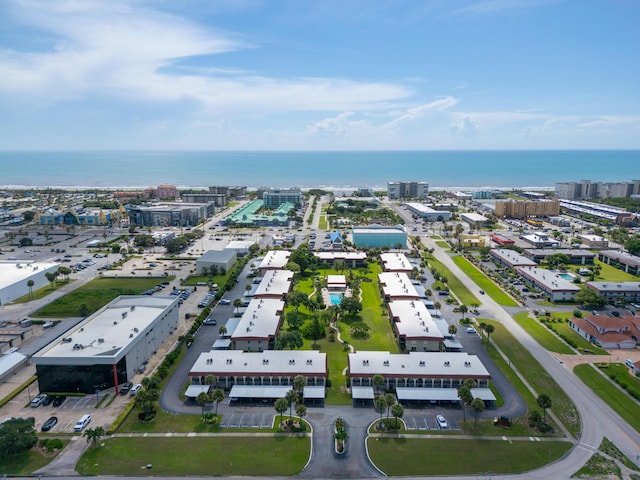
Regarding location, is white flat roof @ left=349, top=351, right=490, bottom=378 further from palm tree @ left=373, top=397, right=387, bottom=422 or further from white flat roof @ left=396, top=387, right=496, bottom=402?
palm tree @ left=373, top=397, right=387, bottom=422

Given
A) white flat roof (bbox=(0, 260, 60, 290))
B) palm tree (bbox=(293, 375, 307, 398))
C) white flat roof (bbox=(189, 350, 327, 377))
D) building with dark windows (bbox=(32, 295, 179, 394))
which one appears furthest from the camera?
white flat roof (bbox=(0, 260, 60, 290))

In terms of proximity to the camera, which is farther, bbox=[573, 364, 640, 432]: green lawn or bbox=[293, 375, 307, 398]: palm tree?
bbox=[293, 375, 307, 398]: palm tree

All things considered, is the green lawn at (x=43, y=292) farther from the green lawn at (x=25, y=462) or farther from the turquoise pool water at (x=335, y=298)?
the turquoise pool water at (x=335, y=298)

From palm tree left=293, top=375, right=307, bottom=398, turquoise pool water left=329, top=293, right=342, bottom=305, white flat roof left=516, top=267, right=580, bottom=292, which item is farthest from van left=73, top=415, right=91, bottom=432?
white flat roof left=516, top=267, right=580, bottom=292

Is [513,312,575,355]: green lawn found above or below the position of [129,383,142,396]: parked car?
above

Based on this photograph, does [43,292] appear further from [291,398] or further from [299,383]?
[291,398]

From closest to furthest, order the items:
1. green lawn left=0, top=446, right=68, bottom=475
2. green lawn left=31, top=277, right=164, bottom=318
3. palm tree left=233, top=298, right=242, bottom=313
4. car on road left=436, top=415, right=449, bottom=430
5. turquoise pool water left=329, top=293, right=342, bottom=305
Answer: green lawn left=0, top=446, right=68, bottom=475
car on road left=436, top=415, right=449, bottom=430
palm tree left=233, top=298, right=242, bottom=313
green lawn left=31, top=277, right=164, bottom=318
turquoise pool water left=329, top=293, right=342, bottom=305

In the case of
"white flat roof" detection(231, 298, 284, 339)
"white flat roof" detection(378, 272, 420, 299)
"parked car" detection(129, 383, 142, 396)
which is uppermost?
"white flat roof" detection(378, 272, 420, 299)

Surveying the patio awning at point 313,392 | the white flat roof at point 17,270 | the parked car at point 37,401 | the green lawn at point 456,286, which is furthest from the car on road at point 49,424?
the green lawn at point 456,286
